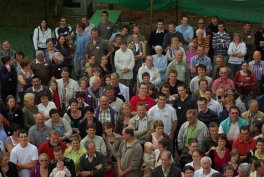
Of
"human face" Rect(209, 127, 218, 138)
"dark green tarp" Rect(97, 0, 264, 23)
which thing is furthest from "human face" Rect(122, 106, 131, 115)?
"dark green tarp" Rect(97, 0, 264, 23)

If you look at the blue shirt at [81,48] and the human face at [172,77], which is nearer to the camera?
the human face at [172,77]

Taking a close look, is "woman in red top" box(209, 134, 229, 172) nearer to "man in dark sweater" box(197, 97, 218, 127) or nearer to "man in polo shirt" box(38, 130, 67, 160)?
"man in dark sweater" box(197, 97, 218, 127)

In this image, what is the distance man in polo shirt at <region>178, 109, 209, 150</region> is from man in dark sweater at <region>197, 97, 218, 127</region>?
409mm

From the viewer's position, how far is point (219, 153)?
1680cm

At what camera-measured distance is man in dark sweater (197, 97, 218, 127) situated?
58.9 feet

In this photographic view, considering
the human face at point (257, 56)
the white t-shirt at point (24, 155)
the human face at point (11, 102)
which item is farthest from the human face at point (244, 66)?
the white t-shirt at point (24, 155)

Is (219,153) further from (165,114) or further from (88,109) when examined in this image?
(88,109)

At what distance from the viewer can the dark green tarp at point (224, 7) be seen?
76.4 ft

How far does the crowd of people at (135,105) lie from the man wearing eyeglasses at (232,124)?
0.02 m

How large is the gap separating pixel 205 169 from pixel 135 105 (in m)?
3.08

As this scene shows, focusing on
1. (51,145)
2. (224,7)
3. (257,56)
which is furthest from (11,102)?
(224,7)

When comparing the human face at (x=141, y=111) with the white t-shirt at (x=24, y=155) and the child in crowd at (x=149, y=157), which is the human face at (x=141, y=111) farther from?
the white t-shirt at (x=24, y=155)

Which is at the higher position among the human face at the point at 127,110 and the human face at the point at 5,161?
the human face at the point at 127,110

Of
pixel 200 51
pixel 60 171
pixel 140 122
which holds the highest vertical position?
pixel 200 51
